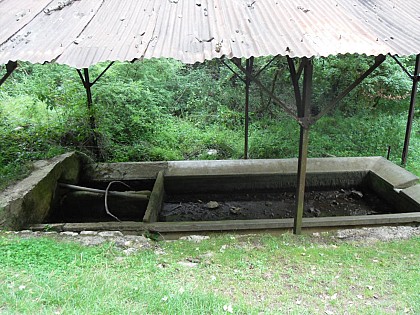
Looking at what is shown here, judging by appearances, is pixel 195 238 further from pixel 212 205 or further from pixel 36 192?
pixel 36 192

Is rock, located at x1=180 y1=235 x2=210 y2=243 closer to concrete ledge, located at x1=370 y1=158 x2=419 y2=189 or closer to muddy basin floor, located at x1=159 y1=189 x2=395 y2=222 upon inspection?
muddy basin floor, located at x1=159 y1=189 x2=395 y2=222

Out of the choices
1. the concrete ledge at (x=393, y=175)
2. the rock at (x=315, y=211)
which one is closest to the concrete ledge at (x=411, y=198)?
the concrete ledge at (x=393, y=175)

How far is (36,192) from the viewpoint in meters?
5.73

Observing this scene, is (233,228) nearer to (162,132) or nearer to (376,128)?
(162,132)

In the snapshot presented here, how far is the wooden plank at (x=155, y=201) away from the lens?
18.4 ft

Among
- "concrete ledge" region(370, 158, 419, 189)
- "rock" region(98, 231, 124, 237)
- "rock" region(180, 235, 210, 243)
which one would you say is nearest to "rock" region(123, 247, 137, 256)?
"rock" region(98, 231, 124, 237)

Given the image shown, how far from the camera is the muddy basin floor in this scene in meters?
7.04

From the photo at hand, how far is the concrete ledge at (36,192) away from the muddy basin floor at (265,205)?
6.69 feet

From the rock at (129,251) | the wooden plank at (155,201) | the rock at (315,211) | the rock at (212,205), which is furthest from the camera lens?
the rock at (212,205)

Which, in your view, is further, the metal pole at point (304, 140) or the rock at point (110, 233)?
the rock at point (110, 233)

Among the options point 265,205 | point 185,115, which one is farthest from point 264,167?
point 185,115

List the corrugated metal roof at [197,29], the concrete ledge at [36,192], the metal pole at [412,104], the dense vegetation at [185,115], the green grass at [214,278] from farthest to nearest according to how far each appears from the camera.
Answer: the dense vegetation at [185,115] → the metal pole at [412,104] → the concrete ledge at [36,192] → the corrugated metal roof at [197,29] → the green grass at [214,278]

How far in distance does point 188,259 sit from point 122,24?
3016 millimetres

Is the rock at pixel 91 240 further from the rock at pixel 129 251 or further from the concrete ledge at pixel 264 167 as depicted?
the concrete ledge at pixel 264 167
